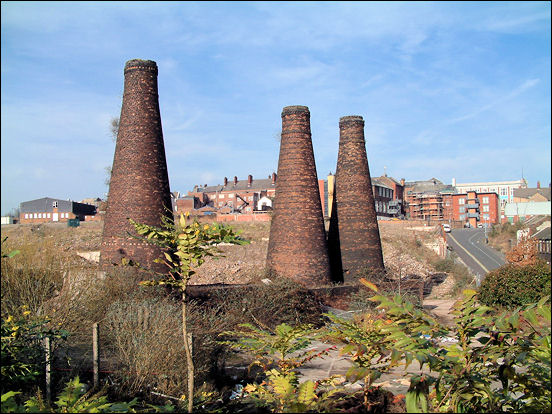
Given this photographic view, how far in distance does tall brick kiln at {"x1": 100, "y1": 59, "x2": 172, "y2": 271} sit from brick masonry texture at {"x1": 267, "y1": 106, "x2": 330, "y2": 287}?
4.68 meters

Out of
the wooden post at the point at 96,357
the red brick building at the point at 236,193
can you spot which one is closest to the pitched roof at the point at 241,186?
the red brick building at the point at 236,193

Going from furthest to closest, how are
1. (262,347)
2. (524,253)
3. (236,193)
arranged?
(236,193), (524,253), (262,347)

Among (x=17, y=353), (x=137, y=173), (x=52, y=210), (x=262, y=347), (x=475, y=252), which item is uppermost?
(x=52, y=210)

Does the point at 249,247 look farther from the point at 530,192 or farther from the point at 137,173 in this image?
the point at 530,192

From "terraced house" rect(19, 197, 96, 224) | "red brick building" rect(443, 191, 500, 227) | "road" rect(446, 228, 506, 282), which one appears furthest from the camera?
"red brick building" rect(443, 191, 500, 227)

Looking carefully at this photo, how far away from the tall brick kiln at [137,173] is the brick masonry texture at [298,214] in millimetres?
4685

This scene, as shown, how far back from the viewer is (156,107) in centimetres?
1575

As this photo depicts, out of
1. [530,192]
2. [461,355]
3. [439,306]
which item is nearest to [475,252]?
[439,306]

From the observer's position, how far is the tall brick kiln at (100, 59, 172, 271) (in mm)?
14852

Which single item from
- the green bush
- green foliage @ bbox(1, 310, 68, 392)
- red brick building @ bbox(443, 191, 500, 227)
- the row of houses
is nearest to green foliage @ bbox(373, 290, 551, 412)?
green foliage @ bbox(1, 310, 68, 392)

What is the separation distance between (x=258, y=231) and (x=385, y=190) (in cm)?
3148

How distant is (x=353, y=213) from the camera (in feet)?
67.6

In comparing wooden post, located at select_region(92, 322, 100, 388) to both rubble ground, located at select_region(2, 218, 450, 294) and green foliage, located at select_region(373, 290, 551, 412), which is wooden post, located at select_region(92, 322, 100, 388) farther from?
rubble ground, located at select_region(2, 218, 450, 294)

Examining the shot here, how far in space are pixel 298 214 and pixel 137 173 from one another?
6.08 metres
